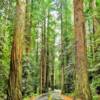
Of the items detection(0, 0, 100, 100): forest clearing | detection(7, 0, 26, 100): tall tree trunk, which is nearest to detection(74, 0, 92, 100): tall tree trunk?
detection(0, 0, 100, 100): forest clearing

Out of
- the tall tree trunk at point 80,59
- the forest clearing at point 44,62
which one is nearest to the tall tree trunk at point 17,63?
the forest clearing at point 44,62

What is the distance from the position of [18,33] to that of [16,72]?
1916 mm

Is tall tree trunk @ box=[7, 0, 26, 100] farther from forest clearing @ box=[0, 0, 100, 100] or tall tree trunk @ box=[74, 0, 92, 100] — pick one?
tall tree trunk @ box=[74, 0, 92, 100]

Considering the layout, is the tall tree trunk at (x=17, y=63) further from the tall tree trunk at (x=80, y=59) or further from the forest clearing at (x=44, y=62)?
the tall tree trunk at (x=80, y=59)

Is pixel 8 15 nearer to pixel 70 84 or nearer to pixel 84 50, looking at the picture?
pixel 84 50

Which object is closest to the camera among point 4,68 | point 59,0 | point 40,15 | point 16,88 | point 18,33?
point 16,88

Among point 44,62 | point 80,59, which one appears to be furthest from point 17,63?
point 44,62

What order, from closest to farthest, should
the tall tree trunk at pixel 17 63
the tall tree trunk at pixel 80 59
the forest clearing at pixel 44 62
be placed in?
the tall tree trunk at pixel 17 63
the forest clearing at pixel 44 62
the tall tree trunk at pixel 80 59

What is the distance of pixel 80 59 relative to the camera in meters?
12.5

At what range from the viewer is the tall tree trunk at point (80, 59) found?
1216 cm

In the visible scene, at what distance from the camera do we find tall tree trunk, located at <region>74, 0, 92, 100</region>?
12156mm

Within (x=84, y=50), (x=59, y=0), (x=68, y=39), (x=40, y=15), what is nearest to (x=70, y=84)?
(x=68, y=39)

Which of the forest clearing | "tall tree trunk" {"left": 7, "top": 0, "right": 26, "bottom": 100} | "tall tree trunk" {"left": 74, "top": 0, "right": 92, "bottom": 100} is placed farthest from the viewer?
"tall tree trunk" {"left": 74, "top": 0, "right": 92, "bottom": 100}

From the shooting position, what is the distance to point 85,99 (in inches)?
474
